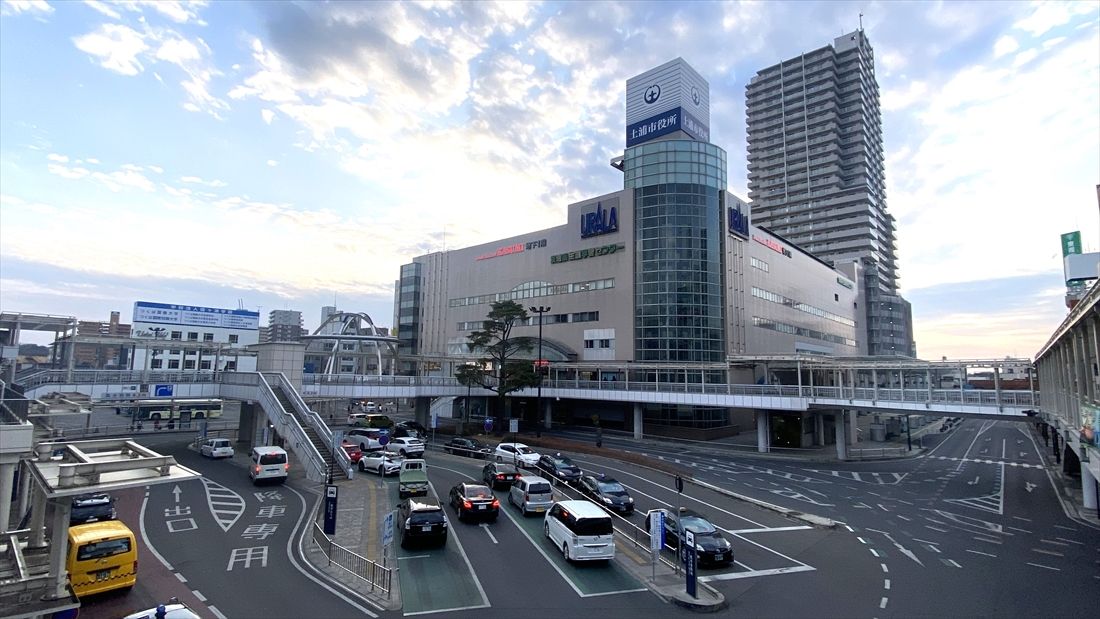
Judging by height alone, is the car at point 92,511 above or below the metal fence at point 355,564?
above

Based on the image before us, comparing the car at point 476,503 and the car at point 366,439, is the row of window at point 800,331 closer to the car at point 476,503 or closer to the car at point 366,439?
the car at point 366,439

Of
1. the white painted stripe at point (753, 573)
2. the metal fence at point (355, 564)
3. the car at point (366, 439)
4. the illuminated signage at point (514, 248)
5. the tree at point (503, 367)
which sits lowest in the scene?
the white painted stripe at point (753, 573)

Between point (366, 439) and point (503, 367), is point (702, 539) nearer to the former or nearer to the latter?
point (366, 439)

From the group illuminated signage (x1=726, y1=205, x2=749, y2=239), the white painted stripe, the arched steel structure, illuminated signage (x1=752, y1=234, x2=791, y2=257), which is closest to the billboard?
the arched steel structure

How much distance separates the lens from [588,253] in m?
67.8

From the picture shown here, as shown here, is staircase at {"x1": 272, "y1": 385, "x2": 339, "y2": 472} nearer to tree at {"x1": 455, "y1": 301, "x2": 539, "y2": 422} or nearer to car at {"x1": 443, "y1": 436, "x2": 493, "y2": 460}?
car at {"x1": 443, "y1": 436, "x2": 493, "y2": 460}

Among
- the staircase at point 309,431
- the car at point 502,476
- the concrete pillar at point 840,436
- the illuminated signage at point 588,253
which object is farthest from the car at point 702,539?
the illuminated signage at point 588,253

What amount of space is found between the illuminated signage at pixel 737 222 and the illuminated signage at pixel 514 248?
23583 mm

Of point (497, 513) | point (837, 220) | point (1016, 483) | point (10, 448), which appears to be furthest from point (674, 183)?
point (837, 220)

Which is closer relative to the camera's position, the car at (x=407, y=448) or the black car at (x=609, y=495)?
the black car at (x=609, y=495)

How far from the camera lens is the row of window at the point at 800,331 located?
68688 millimetres

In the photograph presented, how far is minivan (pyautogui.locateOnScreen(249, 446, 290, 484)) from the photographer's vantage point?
27.5 meters

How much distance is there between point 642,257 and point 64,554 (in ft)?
187

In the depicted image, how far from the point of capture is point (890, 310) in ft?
401
